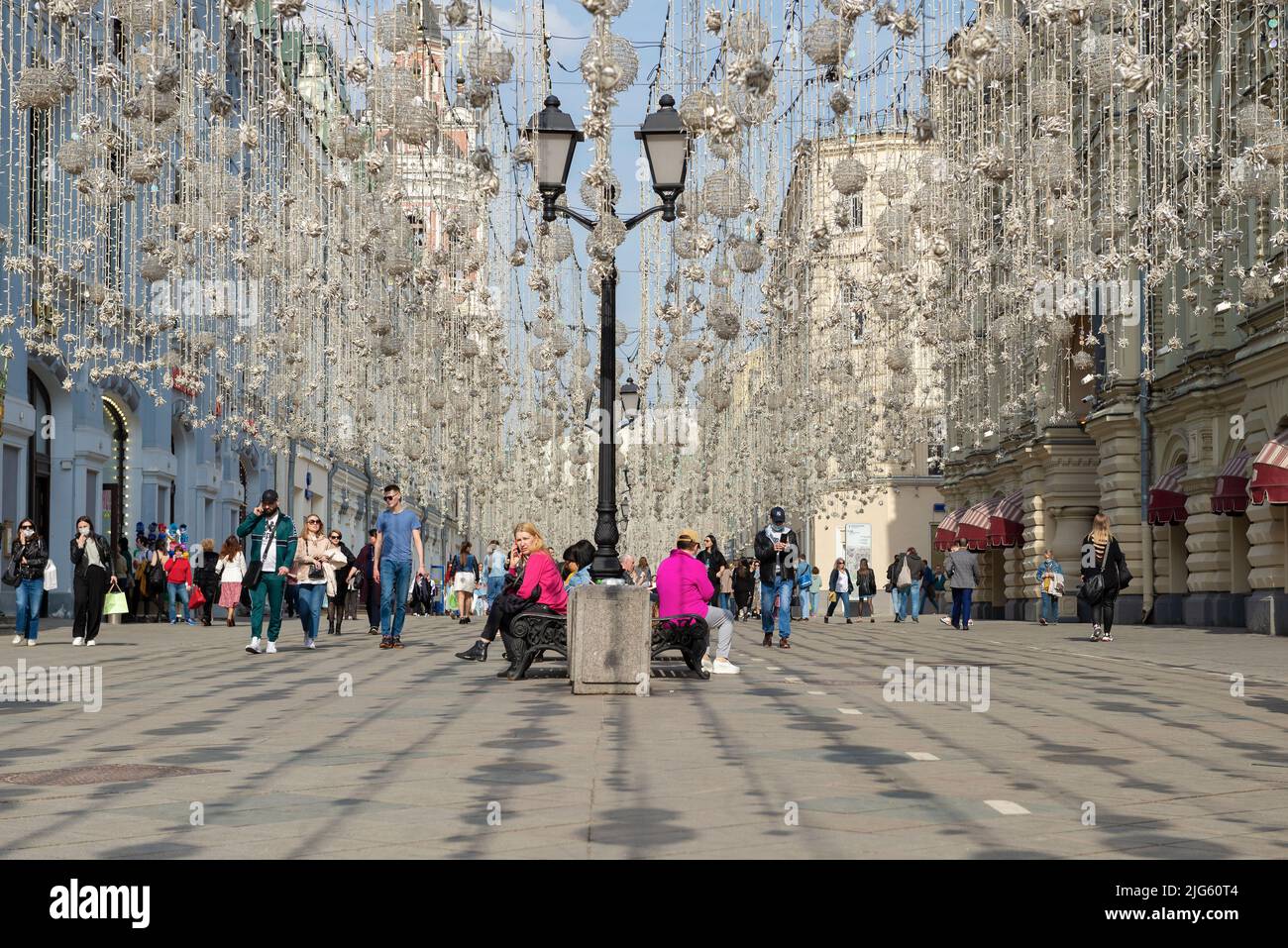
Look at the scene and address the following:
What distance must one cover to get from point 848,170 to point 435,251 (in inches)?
277

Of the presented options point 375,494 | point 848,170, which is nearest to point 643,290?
point 848,170

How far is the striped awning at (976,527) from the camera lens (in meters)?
51.5

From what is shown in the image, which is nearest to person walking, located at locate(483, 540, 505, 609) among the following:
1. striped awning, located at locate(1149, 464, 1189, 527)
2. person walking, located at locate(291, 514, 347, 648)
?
person walking, located at locate(291, 514, 347, 648)

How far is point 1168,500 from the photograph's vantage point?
38719mm

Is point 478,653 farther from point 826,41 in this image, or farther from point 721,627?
point 826,41

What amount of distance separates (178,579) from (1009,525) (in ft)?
76.8

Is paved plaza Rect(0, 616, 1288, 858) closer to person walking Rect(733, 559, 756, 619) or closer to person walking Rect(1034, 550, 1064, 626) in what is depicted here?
person walking Rect(1034, 550, 1064, 626)

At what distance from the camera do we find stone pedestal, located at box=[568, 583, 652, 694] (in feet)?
51.2

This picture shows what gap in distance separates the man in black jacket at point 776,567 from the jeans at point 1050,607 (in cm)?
1706

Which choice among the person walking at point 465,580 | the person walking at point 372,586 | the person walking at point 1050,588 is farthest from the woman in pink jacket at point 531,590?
the person walking at point 1050,588

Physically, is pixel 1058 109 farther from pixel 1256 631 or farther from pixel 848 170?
pixel 1256 631

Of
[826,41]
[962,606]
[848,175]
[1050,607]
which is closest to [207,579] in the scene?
[962,606]

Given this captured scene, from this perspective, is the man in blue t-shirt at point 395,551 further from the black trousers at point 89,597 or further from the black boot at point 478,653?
the black trousers at point 89,597

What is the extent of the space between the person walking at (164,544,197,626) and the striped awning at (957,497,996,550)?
73.0 feet
